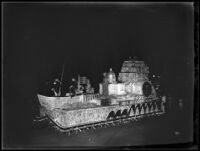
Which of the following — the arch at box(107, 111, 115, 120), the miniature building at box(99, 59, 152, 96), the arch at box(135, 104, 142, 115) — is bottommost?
the arch at box(107, 111, 115, 120)

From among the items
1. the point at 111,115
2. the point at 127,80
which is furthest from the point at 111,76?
the point at 111,115

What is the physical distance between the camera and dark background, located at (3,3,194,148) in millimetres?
1880

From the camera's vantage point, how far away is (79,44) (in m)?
1.93

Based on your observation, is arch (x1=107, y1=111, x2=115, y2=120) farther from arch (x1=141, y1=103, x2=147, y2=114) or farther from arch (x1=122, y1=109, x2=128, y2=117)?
arch (x1=141, y1=103, x2=147, y2=114)

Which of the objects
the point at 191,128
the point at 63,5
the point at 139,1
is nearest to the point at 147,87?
the point at 191,128

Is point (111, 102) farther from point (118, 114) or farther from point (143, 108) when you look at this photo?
point (143, 108)

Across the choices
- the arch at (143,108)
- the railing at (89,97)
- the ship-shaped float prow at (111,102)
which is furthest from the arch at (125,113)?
the railing at (89,97)

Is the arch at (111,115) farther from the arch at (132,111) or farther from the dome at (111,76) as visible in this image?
the dome at (111,76)

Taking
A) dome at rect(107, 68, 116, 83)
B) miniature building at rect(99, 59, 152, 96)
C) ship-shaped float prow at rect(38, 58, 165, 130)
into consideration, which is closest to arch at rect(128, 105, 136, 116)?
ship-shaped float prow at rect(38, 58, 165, 130)

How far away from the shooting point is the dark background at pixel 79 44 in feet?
6.17

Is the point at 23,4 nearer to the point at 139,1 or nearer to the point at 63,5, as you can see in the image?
the point at 63,5

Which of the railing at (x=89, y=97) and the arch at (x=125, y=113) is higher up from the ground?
the railing at (x=89, y=97)

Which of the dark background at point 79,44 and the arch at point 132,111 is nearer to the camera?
the dark background at point 79,44

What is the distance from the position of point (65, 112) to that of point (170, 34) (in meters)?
1.01
